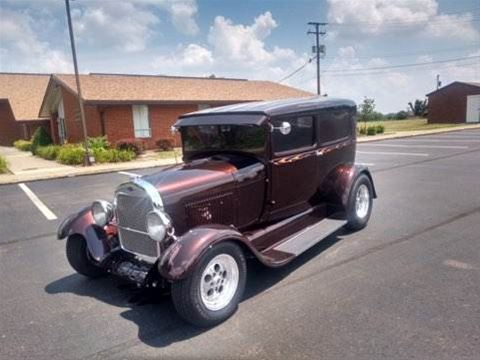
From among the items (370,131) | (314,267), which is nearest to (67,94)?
(370,131)

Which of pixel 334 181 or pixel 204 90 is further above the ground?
pixel 204 90

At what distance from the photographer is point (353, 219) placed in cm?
568

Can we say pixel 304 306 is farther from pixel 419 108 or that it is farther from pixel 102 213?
pixel 419 108

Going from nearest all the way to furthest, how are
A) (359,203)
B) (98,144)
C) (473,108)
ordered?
(359,203) → (98,144) → (473,108)

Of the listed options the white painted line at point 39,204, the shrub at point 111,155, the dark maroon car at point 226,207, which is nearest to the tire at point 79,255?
the dark maroon car at point 226,207

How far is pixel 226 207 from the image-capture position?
13.6 feet

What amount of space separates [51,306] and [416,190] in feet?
24.3

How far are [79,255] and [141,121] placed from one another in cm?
1859

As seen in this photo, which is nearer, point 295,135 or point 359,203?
point 295,135

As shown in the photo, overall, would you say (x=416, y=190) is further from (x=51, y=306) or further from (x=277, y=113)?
(x=51, y=306)

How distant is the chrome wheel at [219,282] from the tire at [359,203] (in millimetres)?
2437

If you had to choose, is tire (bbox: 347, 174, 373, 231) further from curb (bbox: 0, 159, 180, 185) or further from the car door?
curb (bbox: 0, 159, 180, 185)

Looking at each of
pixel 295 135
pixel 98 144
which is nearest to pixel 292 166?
pixel 295 135

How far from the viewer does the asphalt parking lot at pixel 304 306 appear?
3.07m
